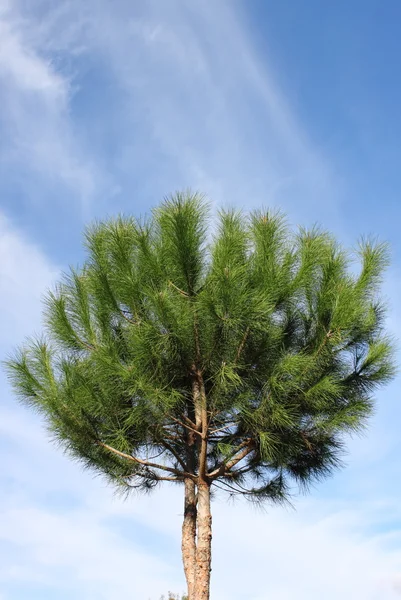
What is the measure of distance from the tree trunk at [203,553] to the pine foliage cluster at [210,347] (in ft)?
1.74

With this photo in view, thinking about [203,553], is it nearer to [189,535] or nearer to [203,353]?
[189,535]

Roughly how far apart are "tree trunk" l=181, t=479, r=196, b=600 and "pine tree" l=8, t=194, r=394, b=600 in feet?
0.05

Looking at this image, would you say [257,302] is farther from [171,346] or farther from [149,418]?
[149,418]

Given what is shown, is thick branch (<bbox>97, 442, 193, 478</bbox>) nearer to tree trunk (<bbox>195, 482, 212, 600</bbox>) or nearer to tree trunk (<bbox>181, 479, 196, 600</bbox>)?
tree trunk (<bbox>181, 479, 196, 600</bbox>)

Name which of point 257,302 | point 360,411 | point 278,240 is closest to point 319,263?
point 278,240

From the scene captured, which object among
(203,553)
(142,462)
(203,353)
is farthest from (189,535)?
(203,353)

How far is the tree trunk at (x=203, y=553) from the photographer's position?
677 centimetres

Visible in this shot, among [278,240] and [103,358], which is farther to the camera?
[278,240]

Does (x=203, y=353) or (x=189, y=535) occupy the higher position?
(x=203, y=353)

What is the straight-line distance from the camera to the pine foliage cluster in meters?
6.96

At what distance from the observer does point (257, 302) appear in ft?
22.7

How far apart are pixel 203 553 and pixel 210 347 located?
7.26 ft

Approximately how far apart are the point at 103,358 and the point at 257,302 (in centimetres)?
182

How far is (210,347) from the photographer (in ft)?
23.2
